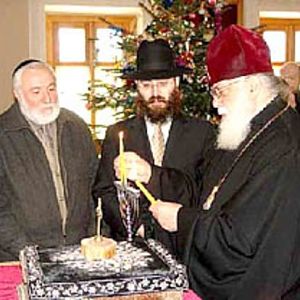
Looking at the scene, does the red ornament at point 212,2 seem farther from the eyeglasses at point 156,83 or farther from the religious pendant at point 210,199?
the religious pendant at point 210,199

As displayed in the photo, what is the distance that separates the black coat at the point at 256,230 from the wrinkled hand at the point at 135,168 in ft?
0.97

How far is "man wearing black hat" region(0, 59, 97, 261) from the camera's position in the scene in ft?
9.93

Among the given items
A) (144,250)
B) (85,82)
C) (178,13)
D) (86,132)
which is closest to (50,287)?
(144,250)

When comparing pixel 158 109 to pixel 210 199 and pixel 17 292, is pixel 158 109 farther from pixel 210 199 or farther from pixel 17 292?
pixel 17 292

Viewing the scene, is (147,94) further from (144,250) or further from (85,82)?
(85,82)

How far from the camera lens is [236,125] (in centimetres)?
249

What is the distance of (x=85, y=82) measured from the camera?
21.8 ft

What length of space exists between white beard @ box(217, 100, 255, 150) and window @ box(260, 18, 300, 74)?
15.6ft

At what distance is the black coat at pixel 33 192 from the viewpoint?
301cm

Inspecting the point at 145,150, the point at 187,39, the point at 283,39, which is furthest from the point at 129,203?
the point at 283,39

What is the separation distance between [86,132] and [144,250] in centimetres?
134

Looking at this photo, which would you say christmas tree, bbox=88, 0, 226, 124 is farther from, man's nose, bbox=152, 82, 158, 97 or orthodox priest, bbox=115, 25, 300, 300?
orthodox priest, bbox=115, 25, 300, 300

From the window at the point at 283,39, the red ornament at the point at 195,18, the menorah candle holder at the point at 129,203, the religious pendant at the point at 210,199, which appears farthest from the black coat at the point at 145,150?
the window at the point at 283,39

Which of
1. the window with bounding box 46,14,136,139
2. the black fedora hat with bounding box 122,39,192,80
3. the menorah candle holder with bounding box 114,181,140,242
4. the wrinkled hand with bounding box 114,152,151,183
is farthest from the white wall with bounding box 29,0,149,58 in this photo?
the menorah candle holder with bounding box 114,181,140,242
